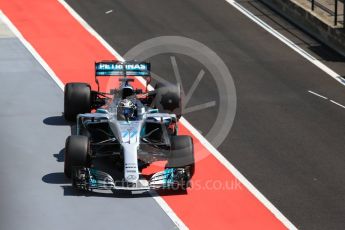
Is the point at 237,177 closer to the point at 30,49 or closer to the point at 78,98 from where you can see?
the point at 78,98

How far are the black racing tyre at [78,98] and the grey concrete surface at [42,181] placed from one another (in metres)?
0.68

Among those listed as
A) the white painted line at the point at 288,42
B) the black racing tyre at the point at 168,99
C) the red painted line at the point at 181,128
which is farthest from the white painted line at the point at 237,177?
the white painted line at the point at 288,42

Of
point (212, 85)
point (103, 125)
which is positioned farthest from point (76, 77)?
point (103, 125)

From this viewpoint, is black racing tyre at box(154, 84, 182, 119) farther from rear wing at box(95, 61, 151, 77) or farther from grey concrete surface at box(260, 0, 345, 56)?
grey concrete surface at box(260, 0, 345, 56)

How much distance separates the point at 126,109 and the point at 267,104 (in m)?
6.33

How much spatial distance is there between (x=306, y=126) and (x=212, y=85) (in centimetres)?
408

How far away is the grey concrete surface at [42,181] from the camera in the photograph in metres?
22.2

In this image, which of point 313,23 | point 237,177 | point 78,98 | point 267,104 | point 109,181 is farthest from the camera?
point 313,23

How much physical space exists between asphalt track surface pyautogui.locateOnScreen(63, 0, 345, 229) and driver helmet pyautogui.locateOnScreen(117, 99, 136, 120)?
2.93m

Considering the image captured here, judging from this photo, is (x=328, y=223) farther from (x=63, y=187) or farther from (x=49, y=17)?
(x=49, y=17)

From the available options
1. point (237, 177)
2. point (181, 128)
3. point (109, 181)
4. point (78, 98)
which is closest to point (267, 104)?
point (181, 128)

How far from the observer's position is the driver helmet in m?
24.9

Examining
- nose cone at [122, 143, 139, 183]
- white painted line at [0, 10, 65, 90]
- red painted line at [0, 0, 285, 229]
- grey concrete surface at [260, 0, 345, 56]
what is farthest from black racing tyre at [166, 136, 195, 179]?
grey concrete surface at [260, 0, 345, 56]

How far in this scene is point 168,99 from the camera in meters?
26.8
